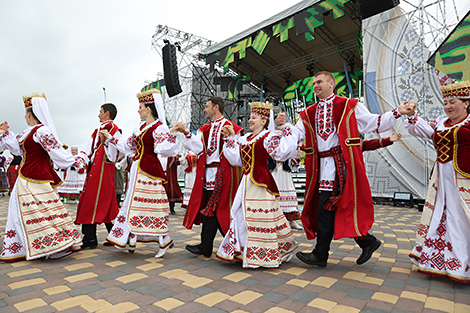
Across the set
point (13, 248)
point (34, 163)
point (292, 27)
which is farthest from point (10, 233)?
point (292, 27)

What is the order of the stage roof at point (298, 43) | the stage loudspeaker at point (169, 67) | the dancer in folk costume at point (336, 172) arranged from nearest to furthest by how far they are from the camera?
1. the dancer in folk costume at point (336, 172)
2. the stage roof at point (298, 43)
3. the stage loudspeaker at point (169, 67)

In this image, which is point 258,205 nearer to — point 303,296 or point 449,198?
point 303,296

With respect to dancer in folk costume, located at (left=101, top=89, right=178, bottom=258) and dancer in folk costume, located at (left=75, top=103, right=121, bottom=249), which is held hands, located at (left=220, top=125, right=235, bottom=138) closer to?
dancer in folk costume, located at (left=101, top=89, right=178, bottom=258)

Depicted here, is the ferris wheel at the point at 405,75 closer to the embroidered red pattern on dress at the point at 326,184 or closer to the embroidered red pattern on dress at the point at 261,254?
the embroidered red pattern on dress at the point at 326,184

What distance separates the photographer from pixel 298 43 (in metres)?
14.6

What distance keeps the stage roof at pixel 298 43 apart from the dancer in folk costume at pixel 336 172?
343 inches

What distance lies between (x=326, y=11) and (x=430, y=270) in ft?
33.2

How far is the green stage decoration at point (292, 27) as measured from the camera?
10508 mm

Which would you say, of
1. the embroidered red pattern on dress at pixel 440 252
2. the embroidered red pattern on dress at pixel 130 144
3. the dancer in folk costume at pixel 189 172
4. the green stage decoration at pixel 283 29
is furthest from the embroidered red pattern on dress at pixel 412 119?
the green stage decoration at pixel 283 29

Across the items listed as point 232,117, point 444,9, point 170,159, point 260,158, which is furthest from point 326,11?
point 232,117

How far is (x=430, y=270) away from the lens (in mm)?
2588

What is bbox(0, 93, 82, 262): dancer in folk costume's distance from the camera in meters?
3.02

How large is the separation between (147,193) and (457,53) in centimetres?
820


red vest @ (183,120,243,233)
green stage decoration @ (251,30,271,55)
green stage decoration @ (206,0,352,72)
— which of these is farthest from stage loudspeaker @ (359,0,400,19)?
red vest @ (183,120,243,233)
